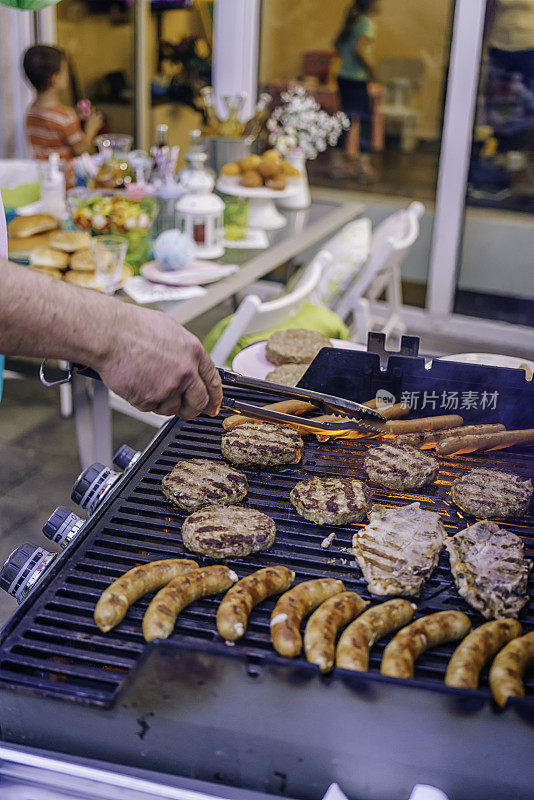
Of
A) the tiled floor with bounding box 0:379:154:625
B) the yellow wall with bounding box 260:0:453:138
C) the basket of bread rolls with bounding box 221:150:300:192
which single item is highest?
the yellow wall with bounding box 260:0:453:138

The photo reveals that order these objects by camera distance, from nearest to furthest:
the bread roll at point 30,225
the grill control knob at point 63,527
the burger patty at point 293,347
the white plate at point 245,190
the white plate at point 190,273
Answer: the grill control knob at point 63,527
the burger patty at point 293,347
the white plate at point 190,273
the bread roll at point 30,225
the white plate at point 245,190

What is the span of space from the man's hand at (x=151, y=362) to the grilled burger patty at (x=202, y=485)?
0.95ft

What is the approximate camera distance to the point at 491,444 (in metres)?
2.00

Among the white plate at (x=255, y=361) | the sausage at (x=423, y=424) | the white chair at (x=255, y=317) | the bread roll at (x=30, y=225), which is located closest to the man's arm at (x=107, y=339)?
the sausage at (x=423, y=424)

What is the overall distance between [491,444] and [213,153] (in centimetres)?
360

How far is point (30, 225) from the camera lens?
3.86 m

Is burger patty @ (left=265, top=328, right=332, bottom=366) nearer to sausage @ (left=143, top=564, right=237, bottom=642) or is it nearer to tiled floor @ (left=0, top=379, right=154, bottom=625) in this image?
sausage @ (left=143, top=564, right=237, bottom=642)

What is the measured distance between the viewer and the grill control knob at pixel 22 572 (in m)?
1.56

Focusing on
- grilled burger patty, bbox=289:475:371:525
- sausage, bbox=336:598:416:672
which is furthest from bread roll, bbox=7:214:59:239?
sausage, bbox=336:598:416:672

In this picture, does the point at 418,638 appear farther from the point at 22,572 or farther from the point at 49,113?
the point at 49,113

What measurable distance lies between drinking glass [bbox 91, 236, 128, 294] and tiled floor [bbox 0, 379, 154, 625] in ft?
3.93

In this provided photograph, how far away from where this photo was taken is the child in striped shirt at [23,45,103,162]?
5.51 meters

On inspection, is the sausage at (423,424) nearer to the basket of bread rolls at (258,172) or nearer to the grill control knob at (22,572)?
the grill control knob at (22,572)

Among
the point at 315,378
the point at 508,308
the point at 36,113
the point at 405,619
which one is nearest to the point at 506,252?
the point at 508,308
